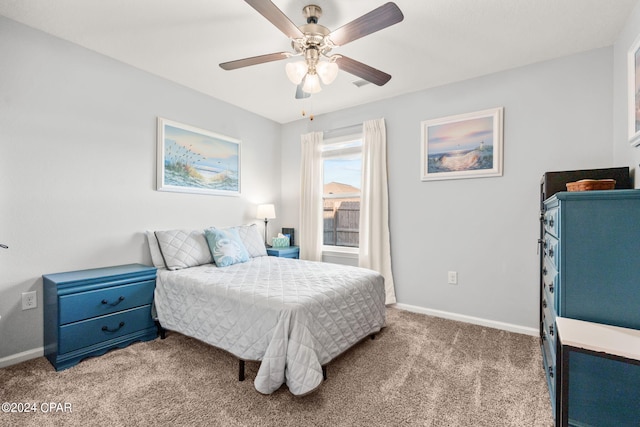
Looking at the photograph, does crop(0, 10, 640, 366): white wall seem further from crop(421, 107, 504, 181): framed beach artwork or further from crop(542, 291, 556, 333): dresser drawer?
crop(542, 291, 556, 333): dresser drawer

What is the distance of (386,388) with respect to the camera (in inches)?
74.5

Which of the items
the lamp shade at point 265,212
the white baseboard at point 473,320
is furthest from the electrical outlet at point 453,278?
the lamp shade at point 265,212

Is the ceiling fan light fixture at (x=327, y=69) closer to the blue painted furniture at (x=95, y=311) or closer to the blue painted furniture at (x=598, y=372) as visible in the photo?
the blue painted furniture at (x=598, y=372)

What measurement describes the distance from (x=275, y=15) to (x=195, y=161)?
7.12 ft

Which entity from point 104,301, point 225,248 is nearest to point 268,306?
point 225,248

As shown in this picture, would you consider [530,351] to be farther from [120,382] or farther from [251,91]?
[251,91]

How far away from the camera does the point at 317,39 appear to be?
6.17 feet

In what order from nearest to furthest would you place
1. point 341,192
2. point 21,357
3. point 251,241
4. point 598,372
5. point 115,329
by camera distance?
point 598,372
point 21,357
point 115,329
point 251,241
point 341,192

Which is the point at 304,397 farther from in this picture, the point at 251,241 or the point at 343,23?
the point at 343,23

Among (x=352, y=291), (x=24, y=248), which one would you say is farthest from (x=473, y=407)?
(x=24, y=248)

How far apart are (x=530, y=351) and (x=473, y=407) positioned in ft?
3.44

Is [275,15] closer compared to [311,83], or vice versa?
[275,15]

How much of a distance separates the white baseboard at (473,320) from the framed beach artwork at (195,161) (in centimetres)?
256

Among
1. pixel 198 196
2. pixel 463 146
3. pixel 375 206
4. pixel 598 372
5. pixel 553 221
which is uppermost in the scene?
pixel 463 146
